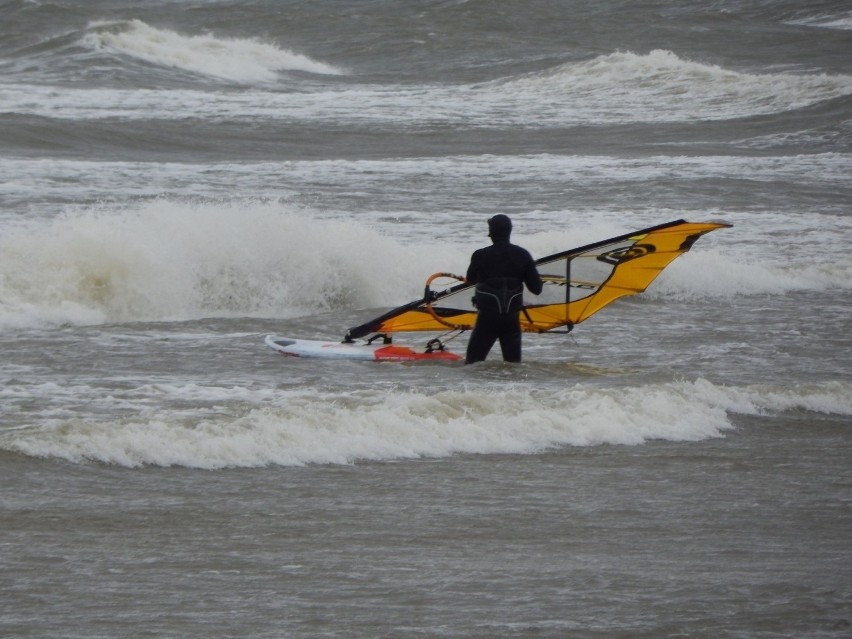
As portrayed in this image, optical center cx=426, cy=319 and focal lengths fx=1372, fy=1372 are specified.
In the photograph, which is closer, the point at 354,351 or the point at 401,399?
the point at 401,399

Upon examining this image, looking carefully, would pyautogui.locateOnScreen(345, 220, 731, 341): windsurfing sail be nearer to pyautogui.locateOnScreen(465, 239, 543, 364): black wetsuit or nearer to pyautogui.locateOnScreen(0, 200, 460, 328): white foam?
pyautogui.locateOnScreen(465, 239, 543, 364): black wetsuit

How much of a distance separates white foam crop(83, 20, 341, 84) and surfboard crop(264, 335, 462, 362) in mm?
27123

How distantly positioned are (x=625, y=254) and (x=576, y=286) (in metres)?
0.41

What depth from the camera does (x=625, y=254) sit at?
31.4ft

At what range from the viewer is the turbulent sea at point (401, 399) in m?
4.90

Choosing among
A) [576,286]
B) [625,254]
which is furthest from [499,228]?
[625,254]

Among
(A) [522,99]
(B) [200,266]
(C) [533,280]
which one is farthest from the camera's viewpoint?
(A) [522,99]

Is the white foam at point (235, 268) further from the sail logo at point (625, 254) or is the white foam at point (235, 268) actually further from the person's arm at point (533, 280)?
the person's arm at point (533, 280)

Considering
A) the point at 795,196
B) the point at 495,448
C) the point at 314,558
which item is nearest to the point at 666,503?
the point at 495,448

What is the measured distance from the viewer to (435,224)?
51.4ft

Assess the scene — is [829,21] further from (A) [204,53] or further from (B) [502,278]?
(B) [502,278]

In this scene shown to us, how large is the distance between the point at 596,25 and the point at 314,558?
40.5 m

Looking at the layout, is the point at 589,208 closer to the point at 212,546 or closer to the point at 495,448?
the point at 495,448

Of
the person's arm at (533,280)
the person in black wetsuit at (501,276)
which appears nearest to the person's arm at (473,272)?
the person in black wetsuit at (501,276)
